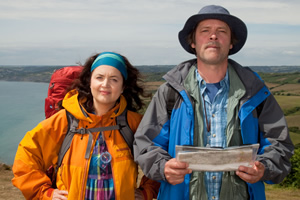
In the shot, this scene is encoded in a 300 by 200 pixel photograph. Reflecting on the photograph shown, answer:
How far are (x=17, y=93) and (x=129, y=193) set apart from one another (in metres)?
183

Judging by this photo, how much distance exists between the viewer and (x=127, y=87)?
4102 millimetres

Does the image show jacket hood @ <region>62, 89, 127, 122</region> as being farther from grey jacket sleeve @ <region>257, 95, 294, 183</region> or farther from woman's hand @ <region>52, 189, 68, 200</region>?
grey jacket sleeve @ <region>257, 95, 294, 183</region>

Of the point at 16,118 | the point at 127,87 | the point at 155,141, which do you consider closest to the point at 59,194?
the point at 155,141

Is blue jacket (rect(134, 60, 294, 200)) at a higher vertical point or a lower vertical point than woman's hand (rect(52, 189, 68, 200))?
higher

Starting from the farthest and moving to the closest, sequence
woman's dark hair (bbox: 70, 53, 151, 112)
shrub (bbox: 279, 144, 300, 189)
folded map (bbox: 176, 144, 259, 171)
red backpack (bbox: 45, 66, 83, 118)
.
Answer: shrub (bbox: 279, 144, 300, 189), red backpack (bbox: 45, 66, 83, 118), woman's dark hair (bbox: 70, 53, 151, 112), folded map (bbox: 176, 144, 259, 171)

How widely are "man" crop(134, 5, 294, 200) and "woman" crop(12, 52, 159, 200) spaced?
0.40 metres

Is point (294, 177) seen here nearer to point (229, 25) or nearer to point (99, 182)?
point (229, 25)

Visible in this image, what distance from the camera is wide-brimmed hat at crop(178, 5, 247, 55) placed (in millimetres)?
3502

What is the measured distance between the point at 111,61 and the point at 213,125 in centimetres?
138

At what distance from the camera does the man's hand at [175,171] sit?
2834 millimetres

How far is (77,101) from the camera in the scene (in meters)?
3.69

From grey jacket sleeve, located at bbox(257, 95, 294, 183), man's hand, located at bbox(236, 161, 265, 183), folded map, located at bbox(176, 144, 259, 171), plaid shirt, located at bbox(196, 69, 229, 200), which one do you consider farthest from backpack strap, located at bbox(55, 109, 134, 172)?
grey jacket sleeve, located at bbox(257, 95, 294, 183)

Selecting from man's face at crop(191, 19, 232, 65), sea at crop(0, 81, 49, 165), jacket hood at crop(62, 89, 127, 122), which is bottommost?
sea at crop(0, 81, 49, 165)

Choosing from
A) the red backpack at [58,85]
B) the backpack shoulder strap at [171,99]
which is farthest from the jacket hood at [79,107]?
the backpack shoulder strap at [171,99]
